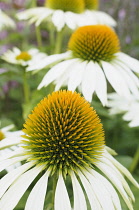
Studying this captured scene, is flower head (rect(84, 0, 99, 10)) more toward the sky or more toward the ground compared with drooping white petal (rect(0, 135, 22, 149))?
more toward the sky

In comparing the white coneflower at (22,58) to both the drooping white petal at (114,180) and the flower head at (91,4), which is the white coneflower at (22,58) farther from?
the drooping white petal at (114,180)

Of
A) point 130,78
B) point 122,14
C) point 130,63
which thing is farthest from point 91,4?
point 130,78

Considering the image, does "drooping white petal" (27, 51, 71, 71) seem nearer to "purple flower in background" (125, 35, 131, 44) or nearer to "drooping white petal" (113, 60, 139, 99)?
"drooping white petal" (113, 60, 139, 99)

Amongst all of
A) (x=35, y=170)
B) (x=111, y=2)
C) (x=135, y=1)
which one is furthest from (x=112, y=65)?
(x=111, y=2)

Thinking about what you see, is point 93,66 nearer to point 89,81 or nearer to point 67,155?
point 89,81

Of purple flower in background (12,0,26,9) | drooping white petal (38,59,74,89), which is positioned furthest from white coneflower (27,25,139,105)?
purple flower in background (12,0,26,9)

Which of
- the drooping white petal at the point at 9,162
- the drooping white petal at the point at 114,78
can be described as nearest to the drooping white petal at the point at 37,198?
the drooping white petal at the point at 9,162
